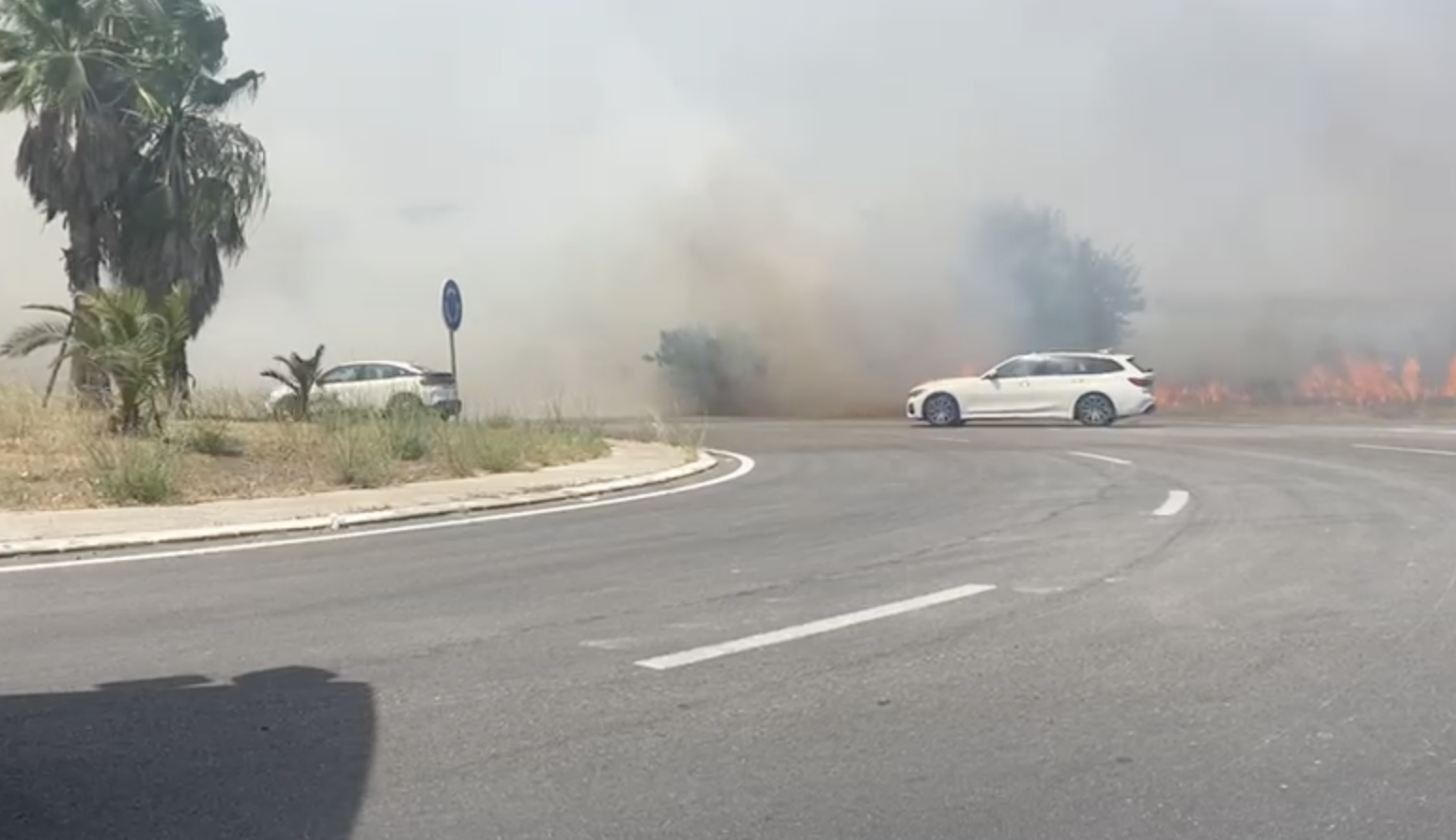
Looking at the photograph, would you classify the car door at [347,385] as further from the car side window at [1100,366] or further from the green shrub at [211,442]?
the car side window at [1100,366]

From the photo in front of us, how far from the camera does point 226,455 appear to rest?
15367 mm

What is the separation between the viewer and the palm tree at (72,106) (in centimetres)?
2366

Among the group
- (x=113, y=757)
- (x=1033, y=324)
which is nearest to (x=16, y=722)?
(x=113, y=757)

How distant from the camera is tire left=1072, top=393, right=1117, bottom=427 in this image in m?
27.2

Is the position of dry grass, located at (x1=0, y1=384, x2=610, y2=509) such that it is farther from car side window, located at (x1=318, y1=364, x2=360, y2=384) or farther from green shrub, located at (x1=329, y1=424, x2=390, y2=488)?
car side window, located at (x1=318, y1=364, x2=360, y2=384)

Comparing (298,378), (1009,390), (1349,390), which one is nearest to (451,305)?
(298,378)

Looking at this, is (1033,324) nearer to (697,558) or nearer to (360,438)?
(360,438)

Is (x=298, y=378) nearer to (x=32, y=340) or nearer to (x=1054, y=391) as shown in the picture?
(x=32, y=340)

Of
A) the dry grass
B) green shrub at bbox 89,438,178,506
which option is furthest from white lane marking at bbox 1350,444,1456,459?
green shrub at bbox 89,438,178,506

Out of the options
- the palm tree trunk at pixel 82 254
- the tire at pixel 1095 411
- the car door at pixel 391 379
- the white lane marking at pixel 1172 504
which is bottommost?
the white lane marking at pixel 1172 504

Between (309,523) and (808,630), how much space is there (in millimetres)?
6100

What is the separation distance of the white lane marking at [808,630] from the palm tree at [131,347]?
10566 millimetres

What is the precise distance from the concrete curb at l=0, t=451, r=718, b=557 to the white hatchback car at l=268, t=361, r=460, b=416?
5.67 metres

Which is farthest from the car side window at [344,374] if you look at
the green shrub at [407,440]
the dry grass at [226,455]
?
the green shrub at [407,440]
